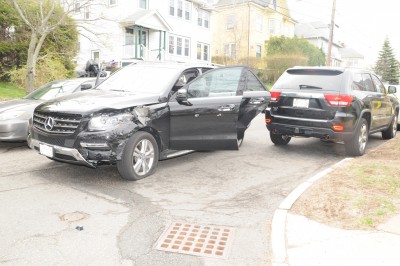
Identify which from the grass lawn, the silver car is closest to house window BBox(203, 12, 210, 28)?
the grass lawn

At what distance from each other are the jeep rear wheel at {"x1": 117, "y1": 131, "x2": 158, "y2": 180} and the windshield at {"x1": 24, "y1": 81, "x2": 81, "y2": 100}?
3.71 m

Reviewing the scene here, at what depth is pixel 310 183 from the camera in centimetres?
566

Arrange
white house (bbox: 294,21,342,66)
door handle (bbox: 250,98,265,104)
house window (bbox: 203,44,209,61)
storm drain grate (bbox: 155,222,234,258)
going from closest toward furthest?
storm drain grate (bbox: 155,222,234,258) < door handle (bbox: 250,98,265,104) < house window (bbox: 203,44,209,61) < white house (bbox: 294,21,342,66)

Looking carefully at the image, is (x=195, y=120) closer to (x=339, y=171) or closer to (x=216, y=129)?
(x=216, y=129)

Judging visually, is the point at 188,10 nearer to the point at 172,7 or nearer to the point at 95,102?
the point at 172,7

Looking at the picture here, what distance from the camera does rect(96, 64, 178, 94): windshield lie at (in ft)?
20.8

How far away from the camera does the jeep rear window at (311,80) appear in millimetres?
7453

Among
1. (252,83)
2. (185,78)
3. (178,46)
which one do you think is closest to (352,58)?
(178,46)

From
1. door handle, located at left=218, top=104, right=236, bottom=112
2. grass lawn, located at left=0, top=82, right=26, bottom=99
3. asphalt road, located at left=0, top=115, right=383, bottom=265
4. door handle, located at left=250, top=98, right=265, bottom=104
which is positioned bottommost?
asphalt road, located at left=0, top=115, right=383, bottom=265

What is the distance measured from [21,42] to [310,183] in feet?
57.3

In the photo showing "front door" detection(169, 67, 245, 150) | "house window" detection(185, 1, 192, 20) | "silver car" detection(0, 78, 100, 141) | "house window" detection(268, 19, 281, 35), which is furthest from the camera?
"house window" detection(268, 19, 281, 35)

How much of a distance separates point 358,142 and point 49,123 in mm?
5994

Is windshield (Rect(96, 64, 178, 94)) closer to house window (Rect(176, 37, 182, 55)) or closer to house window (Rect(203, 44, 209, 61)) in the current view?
house window (Rect(176, 37, 182, 55))

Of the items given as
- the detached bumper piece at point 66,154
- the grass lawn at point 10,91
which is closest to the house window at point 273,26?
the grass lawn at point 10,91
